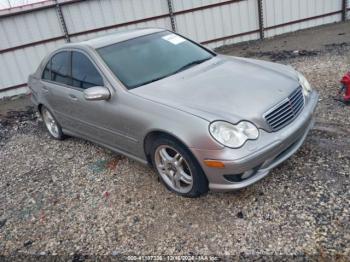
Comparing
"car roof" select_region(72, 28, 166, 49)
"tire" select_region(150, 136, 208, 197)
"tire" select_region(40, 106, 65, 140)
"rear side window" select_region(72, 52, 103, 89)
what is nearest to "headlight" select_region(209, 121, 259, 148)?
"tire" select_region(150, 136, 208, 197)

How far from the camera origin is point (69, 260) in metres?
3.17

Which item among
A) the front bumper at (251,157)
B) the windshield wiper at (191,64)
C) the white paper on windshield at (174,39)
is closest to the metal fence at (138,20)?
the white paper on windshield at (174,39)

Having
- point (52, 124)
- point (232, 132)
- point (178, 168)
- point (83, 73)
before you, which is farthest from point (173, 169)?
point (52, 124)

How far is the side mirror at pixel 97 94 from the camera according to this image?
12.5 feet

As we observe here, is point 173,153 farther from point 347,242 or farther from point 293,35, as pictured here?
point 293,35

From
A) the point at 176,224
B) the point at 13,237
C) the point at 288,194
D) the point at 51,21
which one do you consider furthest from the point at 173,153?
the point at 51,21

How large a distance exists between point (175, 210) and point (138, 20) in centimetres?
752

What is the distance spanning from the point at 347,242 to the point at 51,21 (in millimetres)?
8979

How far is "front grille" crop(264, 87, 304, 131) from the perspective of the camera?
3.26m

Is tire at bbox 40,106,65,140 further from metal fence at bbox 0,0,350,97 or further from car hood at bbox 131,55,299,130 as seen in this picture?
metal fence at bbox 0,0,350,97

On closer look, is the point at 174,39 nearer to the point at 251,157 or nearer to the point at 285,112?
the point at 285,112

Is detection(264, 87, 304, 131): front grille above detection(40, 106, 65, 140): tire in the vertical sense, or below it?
above

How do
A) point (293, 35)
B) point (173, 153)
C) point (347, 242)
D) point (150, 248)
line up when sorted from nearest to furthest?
point (347, 242)
point (150, 248)
point (173, 153)
point (293, 35)

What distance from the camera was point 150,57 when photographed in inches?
167
